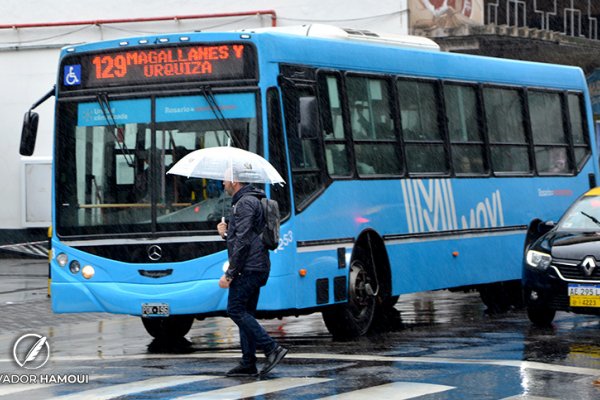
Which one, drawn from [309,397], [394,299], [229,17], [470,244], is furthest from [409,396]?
[229,17]

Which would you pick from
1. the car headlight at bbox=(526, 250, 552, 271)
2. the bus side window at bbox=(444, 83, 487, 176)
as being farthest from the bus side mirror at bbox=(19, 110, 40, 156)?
the car headlight at bbox=(526, 250, 552, 271)

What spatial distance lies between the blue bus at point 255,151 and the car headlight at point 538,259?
4.06 ft

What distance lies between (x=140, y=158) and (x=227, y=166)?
2528 millimetres

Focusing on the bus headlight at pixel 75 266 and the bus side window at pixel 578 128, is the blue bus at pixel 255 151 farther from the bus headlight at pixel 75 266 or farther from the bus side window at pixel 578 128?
the bus side window at pixel 578 128

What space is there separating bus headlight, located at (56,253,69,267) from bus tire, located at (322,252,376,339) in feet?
8.70

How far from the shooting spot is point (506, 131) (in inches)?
708

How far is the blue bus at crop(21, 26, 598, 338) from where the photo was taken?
13.3 meters

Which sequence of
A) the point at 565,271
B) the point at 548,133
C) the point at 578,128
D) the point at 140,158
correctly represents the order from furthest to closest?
1. the point at 578,128
2. the point at 548,133
3. the point at 565,271
4. the point at 140,158

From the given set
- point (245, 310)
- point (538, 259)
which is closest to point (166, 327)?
point (538, 259)

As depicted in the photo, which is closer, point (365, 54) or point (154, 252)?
point (154, 252)

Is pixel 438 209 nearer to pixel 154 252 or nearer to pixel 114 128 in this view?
pixel 154 252

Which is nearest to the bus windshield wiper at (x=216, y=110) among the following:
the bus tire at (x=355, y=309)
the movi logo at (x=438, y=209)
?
the bus tire at (x=355, y=309)

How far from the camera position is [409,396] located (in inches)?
390

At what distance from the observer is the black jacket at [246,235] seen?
10992mm
